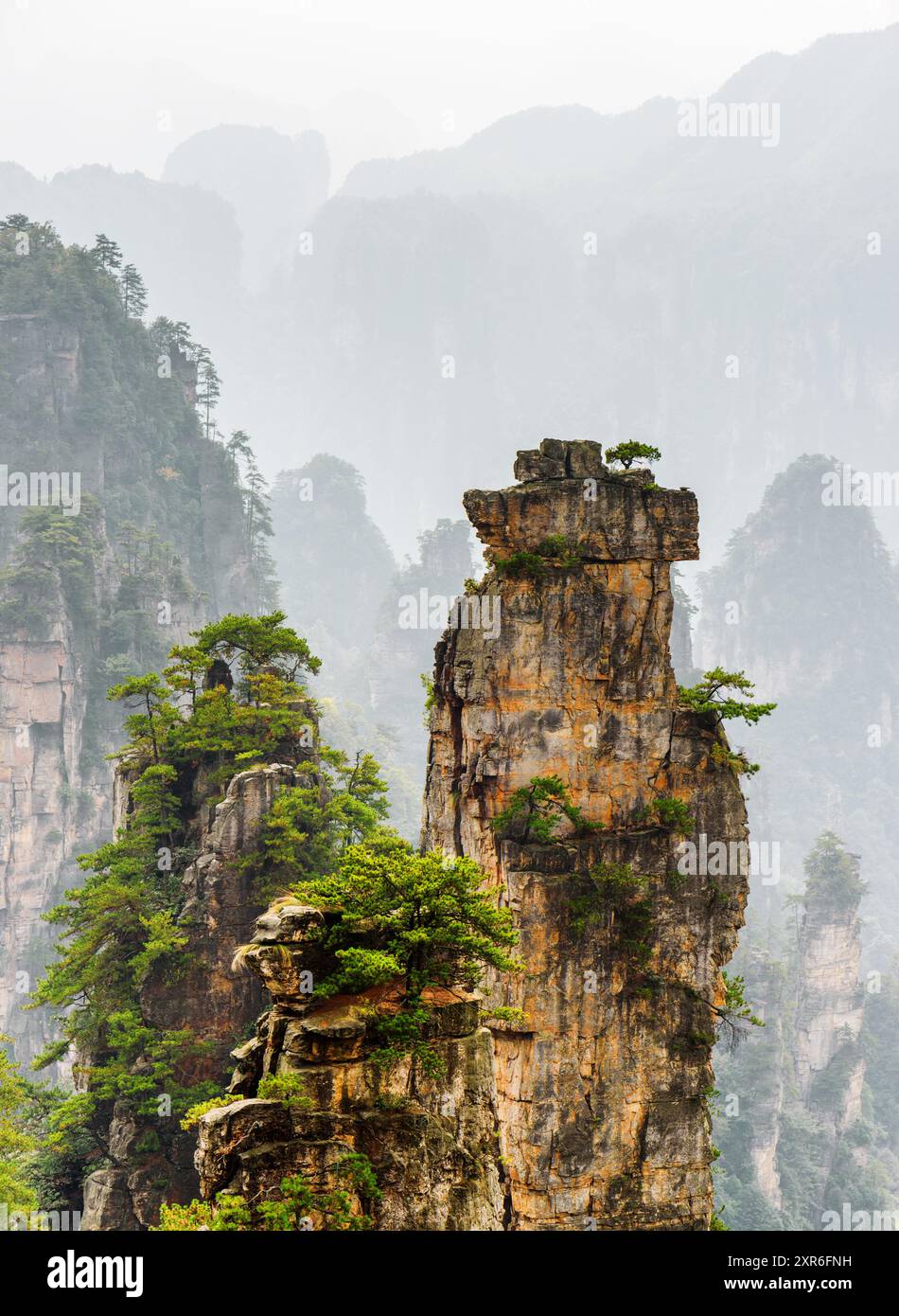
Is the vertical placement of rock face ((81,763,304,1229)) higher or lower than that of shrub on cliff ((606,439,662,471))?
lower

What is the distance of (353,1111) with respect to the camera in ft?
39.9

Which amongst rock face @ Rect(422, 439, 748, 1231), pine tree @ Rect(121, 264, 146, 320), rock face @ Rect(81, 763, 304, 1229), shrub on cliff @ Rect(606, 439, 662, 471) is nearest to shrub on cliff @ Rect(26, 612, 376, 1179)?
rock face @ Rect(81, 763, 304, 1229)

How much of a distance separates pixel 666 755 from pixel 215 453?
168ft

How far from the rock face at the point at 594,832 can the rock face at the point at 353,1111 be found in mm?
9192

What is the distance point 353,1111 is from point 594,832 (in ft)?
40.1

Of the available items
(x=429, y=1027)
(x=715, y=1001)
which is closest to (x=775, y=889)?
(x=715, y=1001)

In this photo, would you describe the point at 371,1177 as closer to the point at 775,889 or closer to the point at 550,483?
the point at 550,483

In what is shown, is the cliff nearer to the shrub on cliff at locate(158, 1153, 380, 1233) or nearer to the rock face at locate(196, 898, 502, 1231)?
the rock face at locate(196, 898, 502, 1231)

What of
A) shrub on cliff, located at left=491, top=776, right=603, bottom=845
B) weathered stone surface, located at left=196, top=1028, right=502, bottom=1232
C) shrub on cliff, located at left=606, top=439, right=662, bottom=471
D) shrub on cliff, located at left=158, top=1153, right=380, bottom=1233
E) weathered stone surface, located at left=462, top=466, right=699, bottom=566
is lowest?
shrub on cliff, located at left=158, top=1153, right=380, bottom=1233

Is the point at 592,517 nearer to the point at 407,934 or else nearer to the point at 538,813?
the point at 538,813

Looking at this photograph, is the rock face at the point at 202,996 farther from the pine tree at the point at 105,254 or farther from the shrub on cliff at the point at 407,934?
the pine tree at the point at 105,254

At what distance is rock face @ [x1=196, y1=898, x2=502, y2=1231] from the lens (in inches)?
452

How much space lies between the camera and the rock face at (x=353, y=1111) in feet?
37.7

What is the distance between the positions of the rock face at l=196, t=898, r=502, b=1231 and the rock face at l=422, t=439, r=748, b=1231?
9192 mm
